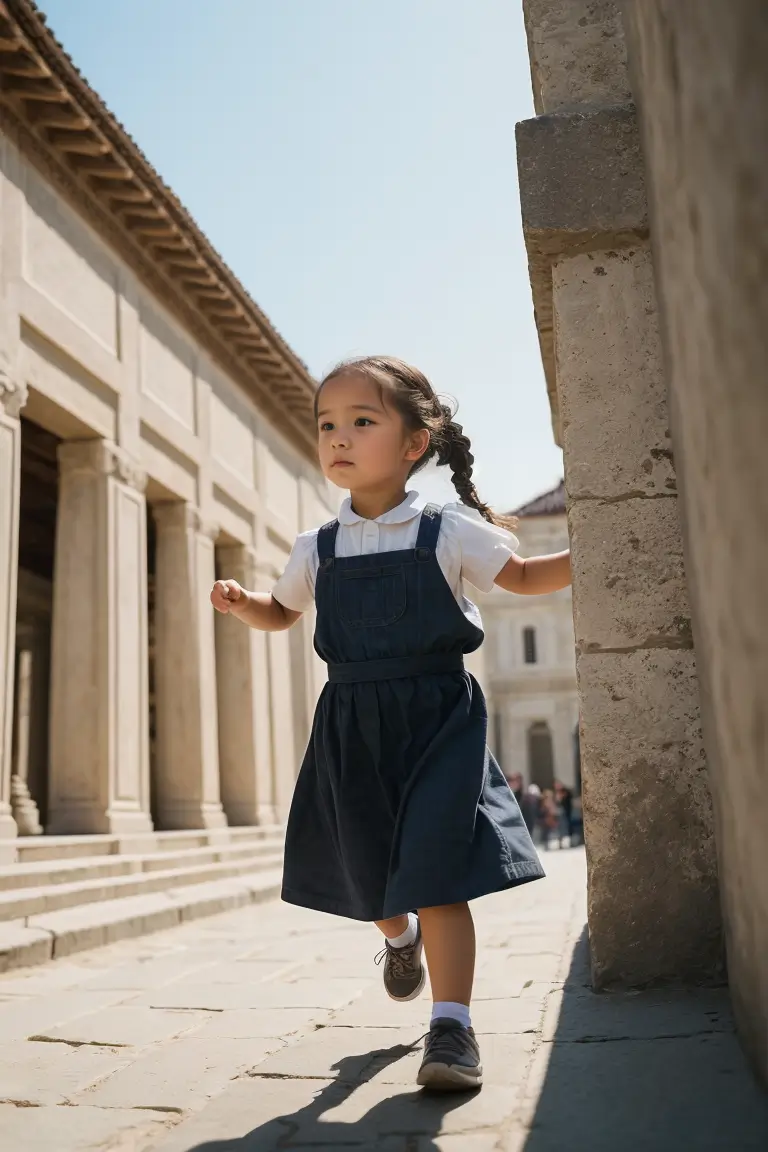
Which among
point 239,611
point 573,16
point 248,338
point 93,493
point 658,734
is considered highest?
point 248,338

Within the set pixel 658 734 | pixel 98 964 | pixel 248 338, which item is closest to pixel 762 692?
pixel 658 734

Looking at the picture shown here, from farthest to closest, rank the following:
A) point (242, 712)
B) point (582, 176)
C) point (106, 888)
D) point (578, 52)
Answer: point (242, 712), point (106, 888), point (578, 52), point (582, 176)

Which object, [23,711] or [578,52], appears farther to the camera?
[23,711]

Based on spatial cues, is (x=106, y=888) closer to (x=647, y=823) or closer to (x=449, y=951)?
(x=647, y=823)

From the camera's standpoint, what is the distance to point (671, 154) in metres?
1.94

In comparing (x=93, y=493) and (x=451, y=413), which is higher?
(x=93, y=493)

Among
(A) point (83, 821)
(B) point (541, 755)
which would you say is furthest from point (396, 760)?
(B) point (541, 755)

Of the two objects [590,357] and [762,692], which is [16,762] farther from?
[762,692]

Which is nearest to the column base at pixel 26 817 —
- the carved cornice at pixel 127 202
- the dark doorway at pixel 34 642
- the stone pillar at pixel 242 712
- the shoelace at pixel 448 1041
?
the stone pillar at pixel 242 712

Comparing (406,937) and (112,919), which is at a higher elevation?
(406,937)

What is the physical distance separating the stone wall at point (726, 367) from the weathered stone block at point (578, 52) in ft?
2.81

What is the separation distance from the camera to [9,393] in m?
9.96

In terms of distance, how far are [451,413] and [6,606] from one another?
717cm

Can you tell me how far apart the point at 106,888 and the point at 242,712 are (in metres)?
7.78
